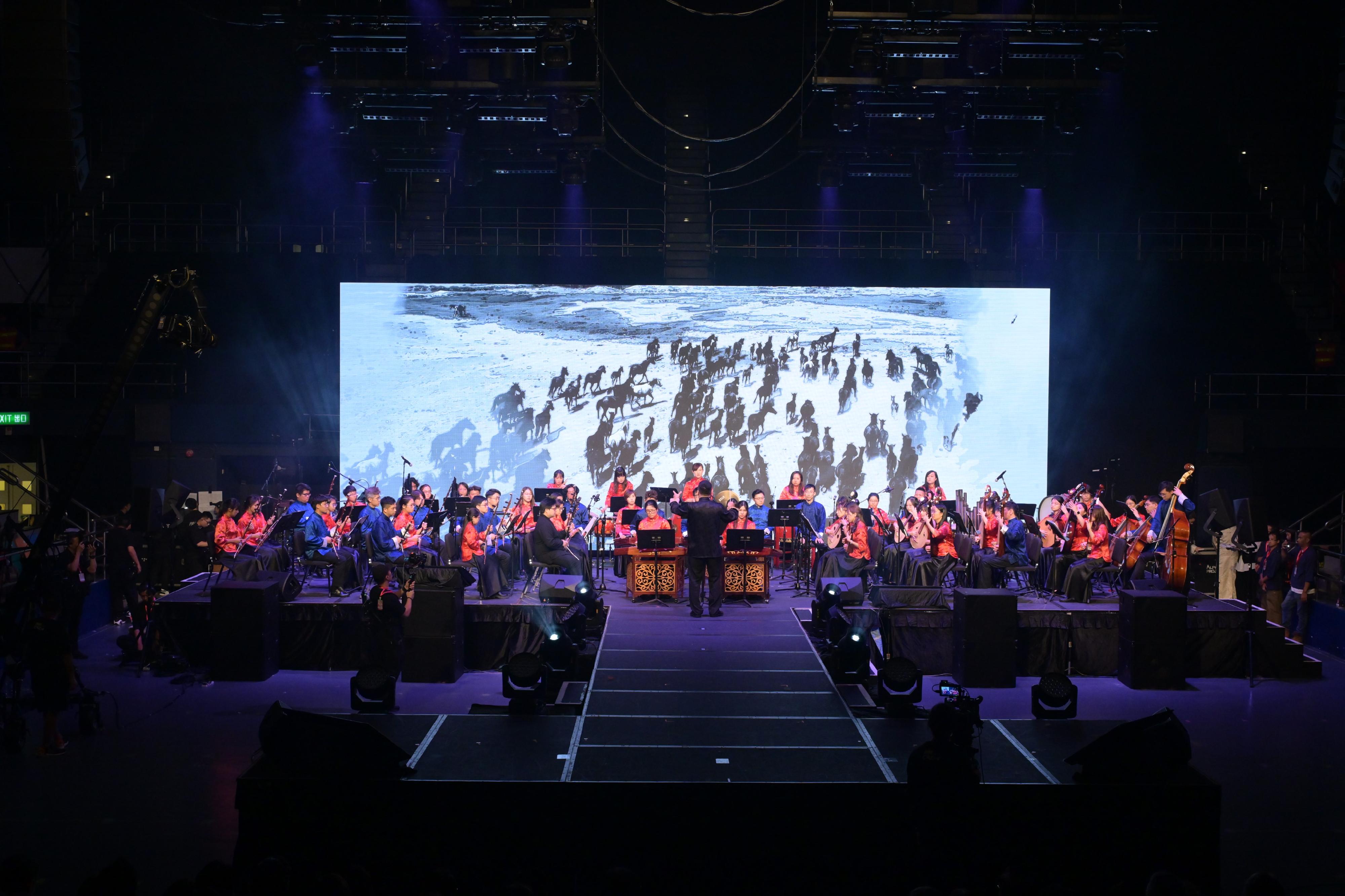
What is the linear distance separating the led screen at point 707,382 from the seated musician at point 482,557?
5.20 m

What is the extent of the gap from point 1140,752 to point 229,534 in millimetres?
10908

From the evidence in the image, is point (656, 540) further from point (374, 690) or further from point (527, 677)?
point (374, 690)

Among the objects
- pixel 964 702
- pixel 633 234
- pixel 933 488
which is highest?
pixel 633 234

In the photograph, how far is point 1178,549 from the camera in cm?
1121

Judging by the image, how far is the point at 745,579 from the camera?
42.9ft

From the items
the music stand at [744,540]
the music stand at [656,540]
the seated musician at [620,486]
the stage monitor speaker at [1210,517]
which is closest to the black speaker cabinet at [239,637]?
the music stand at [656,540]

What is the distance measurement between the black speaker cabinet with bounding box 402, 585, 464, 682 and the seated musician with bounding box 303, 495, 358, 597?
5.37ft

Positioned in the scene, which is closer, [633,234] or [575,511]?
[575,511]

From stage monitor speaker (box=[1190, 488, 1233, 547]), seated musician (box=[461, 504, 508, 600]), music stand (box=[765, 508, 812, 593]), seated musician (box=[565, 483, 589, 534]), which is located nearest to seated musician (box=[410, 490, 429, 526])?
seated musician (box=[461, 504, 508, 600])

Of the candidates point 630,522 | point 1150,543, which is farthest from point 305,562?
point 1150,543

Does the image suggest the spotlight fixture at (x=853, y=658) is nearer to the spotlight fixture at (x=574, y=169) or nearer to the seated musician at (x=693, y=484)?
the seated musician at (x=693, y=484)

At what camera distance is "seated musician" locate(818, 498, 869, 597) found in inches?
513

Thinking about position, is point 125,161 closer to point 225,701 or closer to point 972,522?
point 225,701

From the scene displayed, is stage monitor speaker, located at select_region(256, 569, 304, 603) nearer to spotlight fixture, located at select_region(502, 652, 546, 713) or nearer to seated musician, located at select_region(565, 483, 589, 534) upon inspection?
seated musician, located at select_region(565, 483, 589, 534)
